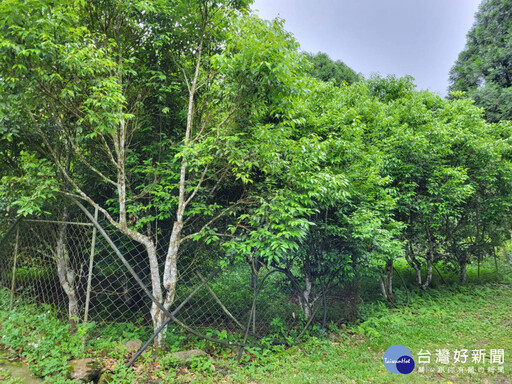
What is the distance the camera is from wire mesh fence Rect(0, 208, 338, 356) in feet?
12.6

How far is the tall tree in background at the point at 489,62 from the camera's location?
1254 centimetres

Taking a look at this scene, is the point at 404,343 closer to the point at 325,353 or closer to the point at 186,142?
the point at 325,353

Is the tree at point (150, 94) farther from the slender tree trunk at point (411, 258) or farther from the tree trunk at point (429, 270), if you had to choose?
the tree trunk at point (429, 270)

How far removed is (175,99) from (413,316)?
5865 mm

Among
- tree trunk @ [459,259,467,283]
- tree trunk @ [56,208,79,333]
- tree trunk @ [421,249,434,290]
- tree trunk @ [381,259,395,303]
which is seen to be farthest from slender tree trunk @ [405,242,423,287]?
tree trunk @ [56,208,79,333]

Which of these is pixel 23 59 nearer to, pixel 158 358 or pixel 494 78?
pixel 158 358

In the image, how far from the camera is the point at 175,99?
13.8 feet

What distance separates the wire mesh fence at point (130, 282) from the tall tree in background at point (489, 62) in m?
13.6

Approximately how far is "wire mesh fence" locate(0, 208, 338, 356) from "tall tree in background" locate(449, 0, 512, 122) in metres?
13.6

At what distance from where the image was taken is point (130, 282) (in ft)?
14.0

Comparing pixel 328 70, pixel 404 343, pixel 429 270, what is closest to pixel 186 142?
pixel 404 343

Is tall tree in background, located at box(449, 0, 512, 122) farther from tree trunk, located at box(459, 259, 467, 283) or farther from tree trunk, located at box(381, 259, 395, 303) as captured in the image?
tree trunk, located at box(381, 259, 395, 303)

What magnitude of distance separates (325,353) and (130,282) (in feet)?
9.93

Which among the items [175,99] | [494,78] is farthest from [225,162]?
[494,78]
